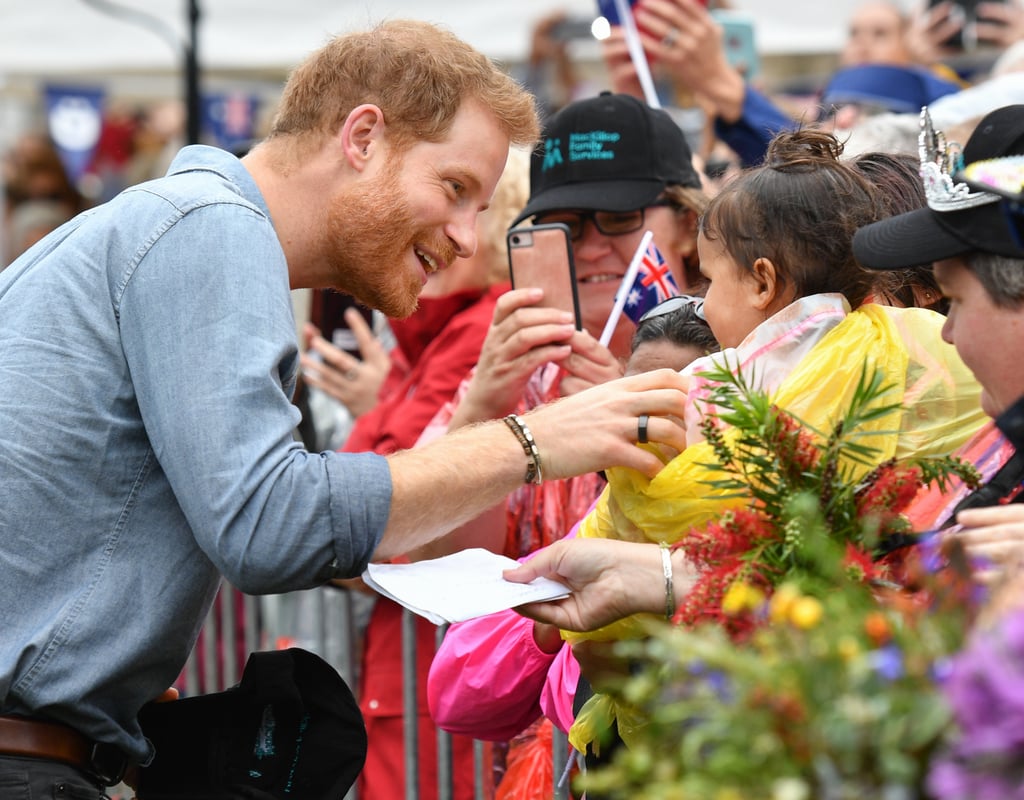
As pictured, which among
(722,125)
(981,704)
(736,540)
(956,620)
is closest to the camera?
(981,704)

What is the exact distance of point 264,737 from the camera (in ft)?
7.59

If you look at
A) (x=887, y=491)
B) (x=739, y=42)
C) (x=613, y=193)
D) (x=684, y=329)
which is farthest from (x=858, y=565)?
(x=739, y=42)

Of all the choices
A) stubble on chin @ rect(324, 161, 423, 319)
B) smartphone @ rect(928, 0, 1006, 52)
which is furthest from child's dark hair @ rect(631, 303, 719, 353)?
smartphone @ rect(928, 0, 1006, 52)

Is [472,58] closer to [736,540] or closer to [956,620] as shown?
[736,540]

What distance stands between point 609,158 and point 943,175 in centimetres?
159

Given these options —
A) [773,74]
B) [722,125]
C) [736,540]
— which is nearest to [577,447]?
[736,540]

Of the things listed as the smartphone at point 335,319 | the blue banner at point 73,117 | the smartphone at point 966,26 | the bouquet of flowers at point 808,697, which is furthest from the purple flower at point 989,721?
the blue banner at point 73,117

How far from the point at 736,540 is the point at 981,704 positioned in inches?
25.1

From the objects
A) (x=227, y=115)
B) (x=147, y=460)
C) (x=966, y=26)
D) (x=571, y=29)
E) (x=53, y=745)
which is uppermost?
(x=966, y=26)

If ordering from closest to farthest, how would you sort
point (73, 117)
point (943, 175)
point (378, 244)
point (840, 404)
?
point (943, 175) < point (840, 404) < point (378, 244) < point (73, 117)

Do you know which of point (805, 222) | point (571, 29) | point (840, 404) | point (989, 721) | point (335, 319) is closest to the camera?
point (989, 721)

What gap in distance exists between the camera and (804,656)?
1051 mm

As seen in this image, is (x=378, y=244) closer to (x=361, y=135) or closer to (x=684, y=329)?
(x=361, y=135)

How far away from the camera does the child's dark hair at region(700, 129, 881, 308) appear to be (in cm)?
214
